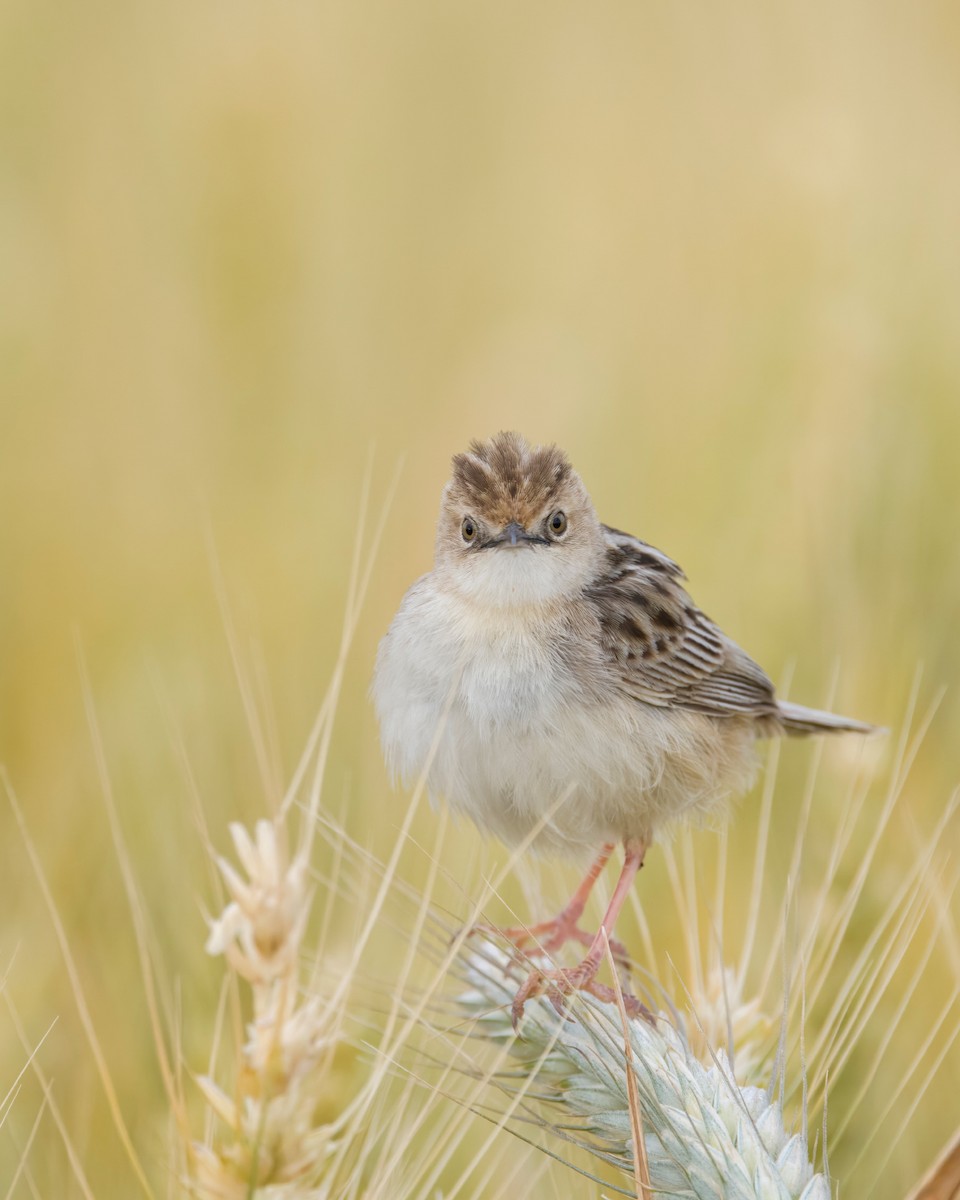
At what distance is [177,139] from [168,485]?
1686 mm

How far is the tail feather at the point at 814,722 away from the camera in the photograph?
443 cm

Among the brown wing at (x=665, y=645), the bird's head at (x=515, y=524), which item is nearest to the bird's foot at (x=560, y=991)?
the brown wing at (x=665, y=645)

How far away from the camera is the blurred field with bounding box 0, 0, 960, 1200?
452cm

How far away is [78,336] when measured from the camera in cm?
642

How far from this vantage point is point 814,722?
181 inches

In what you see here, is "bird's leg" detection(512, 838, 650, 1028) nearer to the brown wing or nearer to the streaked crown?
the brown wing

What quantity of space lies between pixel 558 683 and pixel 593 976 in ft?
2.52

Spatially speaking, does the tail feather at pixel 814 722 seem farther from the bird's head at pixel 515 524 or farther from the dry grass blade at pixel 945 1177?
the dry grass blade at pixel 945 1177

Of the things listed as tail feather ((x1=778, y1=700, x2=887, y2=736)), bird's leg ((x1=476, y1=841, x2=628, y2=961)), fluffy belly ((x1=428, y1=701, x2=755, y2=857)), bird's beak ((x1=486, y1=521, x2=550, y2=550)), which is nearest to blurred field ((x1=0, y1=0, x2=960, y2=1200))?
tail feather ((x1=778, y1=700, x2=887, y2=736))

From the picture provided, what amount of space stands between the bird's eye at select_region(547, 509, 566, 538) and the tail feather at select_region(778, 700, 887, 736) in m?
0.85

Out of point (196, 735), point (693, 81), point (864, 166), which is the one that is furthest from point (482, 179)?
→ point (196, 735)

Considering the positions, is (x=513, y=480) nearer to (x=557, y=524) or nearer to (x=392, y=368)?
(x=557, y=524)

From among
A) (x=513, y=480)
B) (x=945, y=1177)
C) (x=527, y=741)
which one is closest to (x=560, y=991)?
(x=945, y=1177)

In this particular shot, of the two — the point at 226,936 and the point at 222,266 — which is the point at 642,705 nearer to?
the point at 226,936
